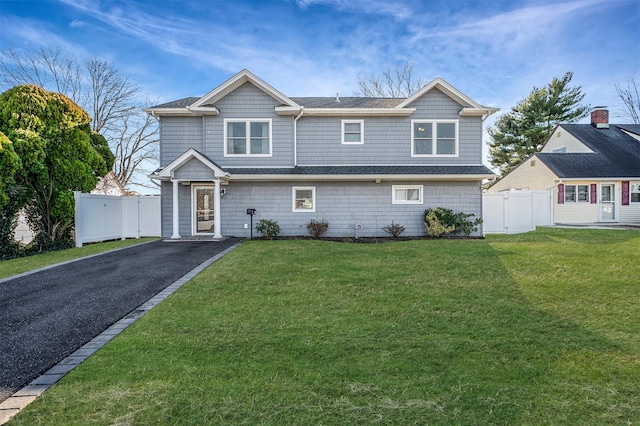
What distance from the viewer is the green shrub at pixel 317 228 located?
13.0 metres

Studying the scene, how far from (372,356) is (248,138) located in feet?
38.2

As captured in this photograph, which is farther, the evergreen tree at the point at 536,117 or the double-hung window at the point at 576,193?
the evergreen tree at the point at 536,117

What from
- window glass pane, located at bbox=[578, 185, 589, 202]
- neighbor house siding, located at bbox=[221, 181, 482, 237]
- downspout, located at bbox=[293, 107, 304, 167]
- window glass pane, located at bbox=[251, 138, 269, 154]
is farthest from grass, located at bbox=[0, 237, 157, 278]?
window glass pane, located at bbox=[578, 185, 589, 202]

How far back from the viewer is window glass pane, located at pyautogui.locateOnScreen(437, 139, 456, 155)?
44.4 ft

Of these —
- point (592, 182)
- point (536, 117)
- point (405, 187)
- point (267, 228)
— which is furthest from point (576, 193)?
point (267, 228)

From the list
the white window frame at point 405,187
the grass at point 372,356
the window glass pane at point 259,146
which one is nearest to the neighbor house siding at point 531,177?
the white window frame at point 405,187

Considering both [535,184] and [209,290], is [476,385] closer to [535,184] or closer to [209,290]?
[209,290]

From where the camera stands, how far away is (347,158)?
1360cm

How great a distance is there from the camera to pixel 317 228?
13.0 meters

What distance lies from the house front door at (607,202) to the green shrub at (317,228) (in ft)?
54.9

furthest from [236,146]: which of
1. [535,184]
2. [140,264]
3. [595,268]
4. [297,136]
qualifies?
[535,184]

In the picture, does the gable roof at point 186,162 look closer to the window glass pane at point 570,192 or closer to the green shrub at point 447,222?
the green shrub at point 447,222

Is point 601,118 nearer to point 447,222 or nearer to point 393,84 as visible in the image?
point 393,84

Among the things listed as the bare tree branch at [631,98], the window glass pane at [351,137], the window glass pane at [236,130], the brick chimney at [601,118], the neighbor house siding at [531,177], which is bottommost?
the neighbor house siding at [531,177]
